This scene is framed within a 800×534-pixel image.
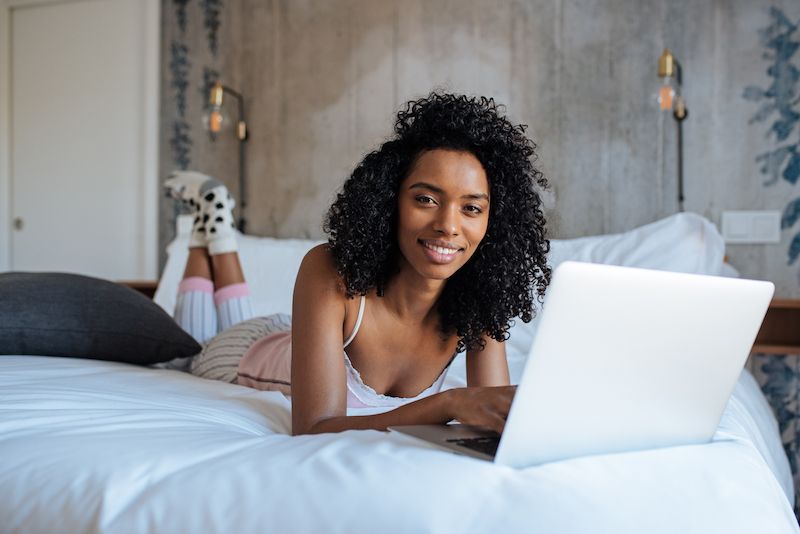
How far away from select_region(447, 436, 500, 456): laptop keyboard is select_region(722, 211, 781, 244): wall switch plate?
2.11 m

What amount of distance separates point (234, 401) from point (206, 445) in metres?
0.46

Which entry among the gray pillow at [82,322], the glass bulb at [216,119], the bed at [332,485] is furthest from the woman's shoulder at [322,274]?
the glass bulb at [216,119]

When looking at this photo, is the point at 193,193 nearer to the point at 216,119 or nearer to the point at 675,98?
the point at 216,119

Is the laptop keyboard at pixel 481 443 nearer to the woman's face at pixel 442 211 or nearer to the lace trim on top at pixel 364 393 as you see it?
the woman's face at pixel 442 211

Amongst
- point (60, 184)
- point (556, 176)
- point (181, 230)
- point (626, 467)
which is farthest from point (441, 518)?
point (60, 184)

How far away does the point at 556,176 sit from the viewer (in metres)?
2.90

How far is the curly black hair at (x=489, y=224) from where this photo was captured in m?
1.26

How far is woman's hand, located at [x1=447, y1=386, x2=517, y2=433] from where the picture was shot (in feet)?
2.82

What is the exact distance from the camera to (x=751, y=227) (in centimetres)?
265

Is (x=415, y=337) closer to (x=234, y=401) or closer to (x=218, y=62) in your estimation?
(x=234, y=401)

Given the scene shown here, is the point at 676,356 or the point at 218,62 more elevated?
the point at 218,62

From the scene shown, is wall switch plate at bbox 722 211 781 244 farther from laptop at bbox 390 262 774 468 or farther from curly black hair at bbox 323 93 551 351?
laptop at bbox 390 262 774 468

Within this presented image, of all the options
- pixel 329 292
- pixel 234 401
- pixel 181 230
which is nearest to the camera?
pixel 329 292

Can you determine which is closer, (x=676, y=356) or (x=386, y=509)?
(x=386, y=509)
